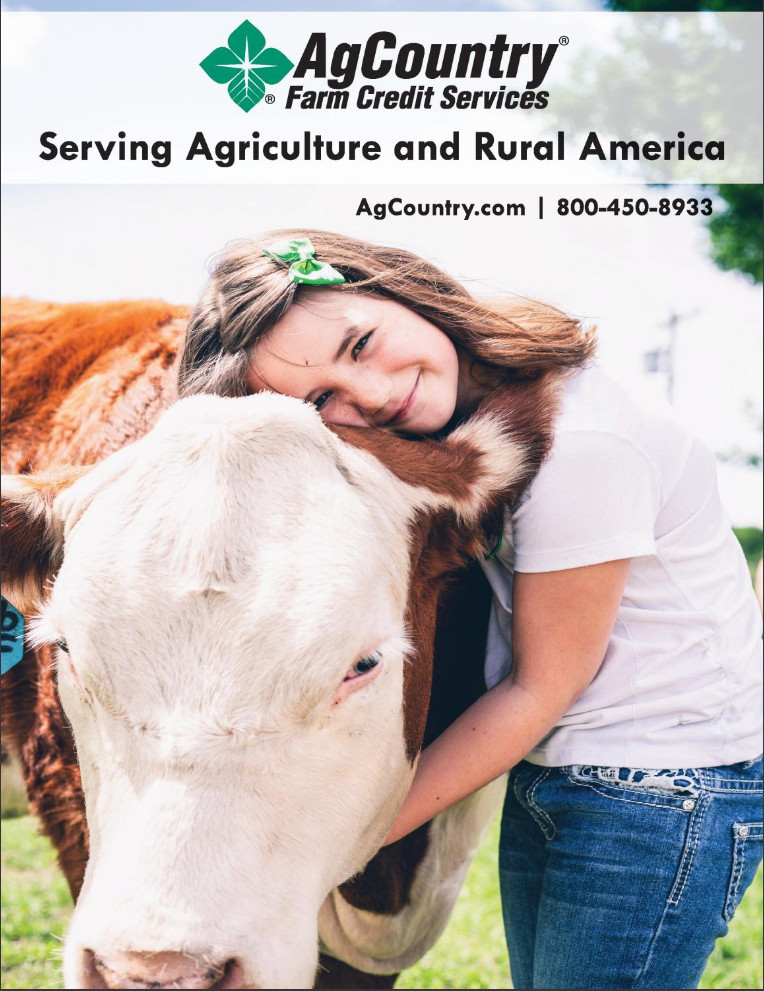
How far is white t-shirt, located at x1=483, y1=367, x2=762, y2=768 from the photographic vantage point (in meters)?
2.34

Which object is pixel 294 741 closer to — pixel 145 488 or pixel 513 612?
pixel 145 488

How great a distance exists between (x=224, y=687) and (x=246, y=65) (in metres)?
2.33

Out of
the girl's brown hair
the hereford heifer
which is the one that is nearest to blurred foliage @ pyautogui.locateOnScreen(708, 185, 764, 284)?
the girl's brown hair

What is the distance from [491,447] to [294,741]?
0.89m

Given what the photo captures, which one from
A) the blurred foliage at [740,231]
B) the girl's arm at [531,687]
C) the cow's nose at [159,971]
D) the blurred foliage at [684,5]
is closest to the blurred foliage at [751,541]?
the blurred foliage at [740,231]

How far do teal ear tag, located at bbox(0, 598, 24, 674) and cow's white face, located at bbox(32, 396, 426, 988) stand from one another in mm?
807

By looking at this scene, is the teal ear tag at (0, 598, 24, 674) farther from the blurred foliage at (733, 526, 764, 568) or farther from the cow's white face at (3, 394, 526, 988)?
the blurred foliage at (733, 526, 764, 568)

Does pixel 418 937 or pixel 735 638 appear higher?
pixel 735 638

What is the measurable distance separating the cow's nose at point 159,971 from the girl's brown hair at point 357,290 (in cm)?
131

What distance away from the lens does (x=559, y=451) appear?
2354mm

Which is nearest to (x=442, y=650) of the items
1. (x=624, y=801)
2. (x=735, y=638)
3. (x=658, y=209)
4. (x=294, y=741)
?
(x=624, y=801)

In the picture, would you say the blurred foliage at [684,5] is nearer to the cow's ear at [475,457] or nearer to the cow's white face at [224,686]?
the cow's ear at [475,457]

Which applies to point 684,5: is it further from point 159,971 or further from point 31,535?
point 159,971

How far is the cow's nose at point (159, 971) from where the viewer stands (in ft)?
5.46
